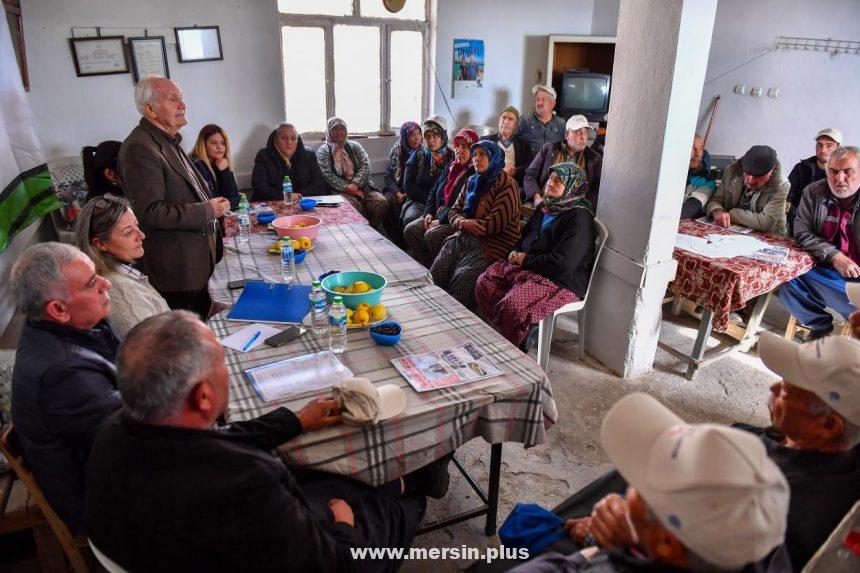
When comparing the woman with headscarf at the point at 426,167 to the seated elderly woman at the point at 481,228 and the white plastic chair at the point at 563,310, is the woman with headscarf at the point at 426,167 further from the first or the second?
the white plastic chair at the point at 563,310

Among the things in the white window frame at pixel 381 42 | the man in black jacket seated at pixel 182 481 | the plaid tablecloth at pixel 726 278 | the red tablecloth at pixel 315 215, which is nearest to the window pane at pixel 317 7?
the white window frame at pixel 381 42

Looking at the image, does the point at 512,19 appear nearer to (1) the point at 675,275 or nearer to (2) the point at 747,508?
(1) the point at 675,275

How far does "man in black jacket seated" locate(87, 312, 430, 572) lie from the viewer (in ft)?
3.54

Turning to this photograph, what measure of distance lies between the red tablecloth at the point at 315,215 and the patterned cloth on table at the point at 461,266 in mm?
663

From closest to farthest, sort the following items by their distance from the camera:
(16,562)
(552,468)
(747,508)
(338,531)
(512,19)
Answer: (747,508) < (338,531) < (16,562) < (552,468) < (512,19)

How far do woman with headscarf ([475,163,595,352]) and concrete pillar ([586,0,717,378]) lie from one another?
0.20 m

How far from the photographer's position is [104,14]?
432 cm

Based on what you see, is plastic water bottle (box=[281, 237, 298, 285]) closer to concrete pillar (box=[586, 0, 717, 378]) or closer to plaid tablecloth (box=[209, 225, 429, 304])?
plaid tablecloth (box=[209, 225, 429, 304])

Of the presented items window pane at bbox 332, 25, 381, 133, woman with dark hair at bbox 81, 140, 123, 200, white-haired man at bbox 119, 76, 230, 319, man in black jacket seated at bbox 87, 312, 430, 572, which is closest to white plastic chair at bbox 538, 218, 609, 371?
white-haired man at bbox 119, 76, 230, 319

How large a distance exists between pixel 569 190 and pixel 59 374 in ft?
8.52

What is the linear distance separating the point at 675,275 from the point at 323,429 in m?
2.48

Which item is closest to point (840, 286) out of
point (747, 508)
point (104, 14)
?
point (747, 508)

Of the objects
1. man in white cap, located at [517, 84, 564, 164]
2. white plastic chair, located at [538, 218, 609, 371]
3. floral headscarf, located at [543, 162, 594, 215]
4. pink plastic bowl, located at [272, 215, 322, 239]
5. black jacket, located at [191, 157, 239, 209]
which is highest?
man in white cap, located at [517, 84, 564, 164]

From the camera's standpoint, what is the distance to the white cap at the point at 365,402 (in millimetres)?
1539
